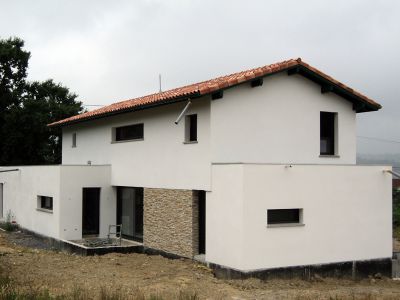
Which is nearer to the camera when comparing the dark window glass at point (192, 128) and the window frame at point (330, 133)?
the dark window glass at point (192, 128)

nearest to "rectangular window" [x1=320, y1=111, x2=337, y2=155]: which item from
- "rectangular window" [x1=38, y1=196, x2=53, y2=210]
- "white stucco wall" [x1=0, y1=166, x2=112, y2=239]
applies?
"white stucco wall" [x1=0, y1=166, x2=112, y2=239]

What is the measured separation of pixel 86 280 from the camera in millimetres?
13016

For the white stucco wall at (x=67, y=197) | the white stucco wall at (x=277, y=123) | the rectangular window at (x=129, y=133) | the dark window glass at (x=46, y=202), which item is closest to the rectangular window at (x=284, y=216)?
the white stucco wall at (x=277, y=123)

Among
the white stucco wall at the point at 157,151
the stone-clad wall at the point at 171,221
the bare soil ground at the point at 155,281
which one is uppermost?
Result: the white stucco wall at the point at 157,151

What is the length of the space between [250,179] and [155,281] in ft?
11.9

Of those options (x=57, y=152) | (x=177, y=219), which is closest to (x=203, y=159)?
(x=177, y=219)

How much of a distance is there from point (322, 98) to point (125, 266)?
837cm

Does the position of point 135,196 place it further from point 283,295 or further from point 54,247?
point 283,295

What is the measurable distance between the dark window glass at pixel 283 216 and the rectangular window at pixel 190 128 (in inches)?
145

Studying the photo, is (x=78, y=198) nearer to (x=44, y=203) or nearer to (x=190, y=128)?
(x=44, y=203)

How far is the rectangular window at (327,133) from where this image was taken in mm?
17672

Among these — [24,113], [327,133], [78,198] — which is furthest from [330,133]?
[24,113]

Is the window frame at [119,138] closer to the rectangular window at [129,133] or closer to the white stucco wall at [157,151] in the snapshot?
the rectangular window at [129,133]

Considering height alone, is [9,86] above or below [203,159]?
above
